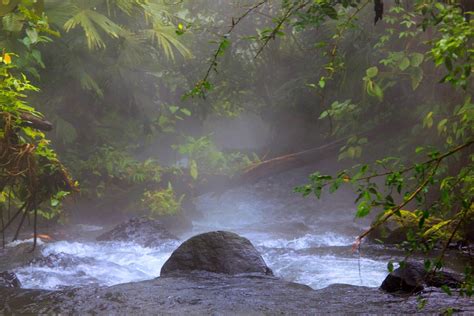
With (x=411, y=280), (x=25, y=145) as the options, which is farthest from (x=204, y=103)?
(x=411, y=280)

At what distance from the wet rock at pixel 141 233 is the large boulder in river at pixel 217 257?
8.07ft

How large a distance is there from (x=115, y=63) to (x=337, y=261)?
655cm

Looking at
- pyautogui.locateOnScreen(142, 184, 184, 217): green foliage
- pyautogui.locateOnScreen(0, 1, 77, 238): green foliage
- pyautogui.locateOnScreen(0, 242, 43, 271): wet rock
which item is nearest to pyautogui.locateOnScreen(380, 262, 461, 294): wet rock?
pyautogui.locateOnScreen(0, 1, 77, 238): green foliage

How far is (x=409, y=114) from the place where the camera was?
1002cm

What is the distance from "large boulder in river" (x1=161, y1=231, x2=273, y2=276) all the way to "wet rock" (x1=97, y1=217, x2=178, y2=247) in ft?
8.07

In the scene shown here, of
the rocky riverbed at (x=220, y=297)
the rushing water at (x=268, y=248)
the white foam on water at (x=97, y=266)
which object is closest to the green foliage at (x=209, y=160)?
the rushing water at (x=268, y=248)

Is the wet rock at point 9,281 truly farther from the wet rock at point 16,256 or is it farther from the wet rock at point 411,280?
the wet rock at point 411,280

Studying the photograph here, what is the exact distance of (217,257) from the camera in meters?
5.73

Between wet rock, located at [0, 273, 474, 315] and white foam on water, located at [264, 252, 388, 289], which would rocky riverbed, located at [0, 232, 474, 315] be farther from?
white foam on water, located at [264, 252, 388, 289]

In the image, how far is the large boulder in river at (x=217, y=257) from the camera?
5.64 metres

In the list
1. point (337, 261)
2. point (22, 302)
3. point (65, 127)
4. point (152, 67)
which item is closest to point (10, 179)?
point (22, 302)

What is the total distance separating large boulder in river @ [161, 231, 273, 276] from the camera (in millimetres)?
5641

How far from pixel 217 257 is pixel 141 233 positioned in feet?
10.3

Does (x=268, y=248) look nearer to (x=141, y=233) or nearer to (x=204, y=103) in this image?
(x=141, y=233)
